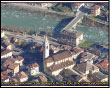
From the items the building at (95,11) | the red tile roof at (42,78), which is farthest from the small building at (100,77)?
the building at (95,11)

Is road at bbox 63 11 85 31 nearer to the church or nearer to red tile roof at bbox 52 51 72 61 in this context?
red tile roof at bbox 52 51 72 61

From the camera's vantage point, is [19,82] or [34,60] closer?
[19,82]

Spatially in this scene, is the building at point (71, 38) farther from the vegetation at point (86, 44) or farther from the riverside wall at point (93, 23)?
the riverside wall at point (93, 23)

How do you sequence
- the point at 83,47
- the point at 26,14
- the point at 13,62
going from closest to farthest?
the point at 13,62 < the point at 83,47 < the point at 26,14

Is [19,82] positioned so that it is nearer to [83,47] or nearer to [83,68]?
[83,68]

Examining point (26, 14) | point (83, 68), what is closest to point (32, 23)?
point (26, 14)

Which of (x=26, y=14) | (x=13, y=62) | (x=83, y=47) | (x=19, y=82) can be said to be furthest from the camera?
(x=26, y=14)
